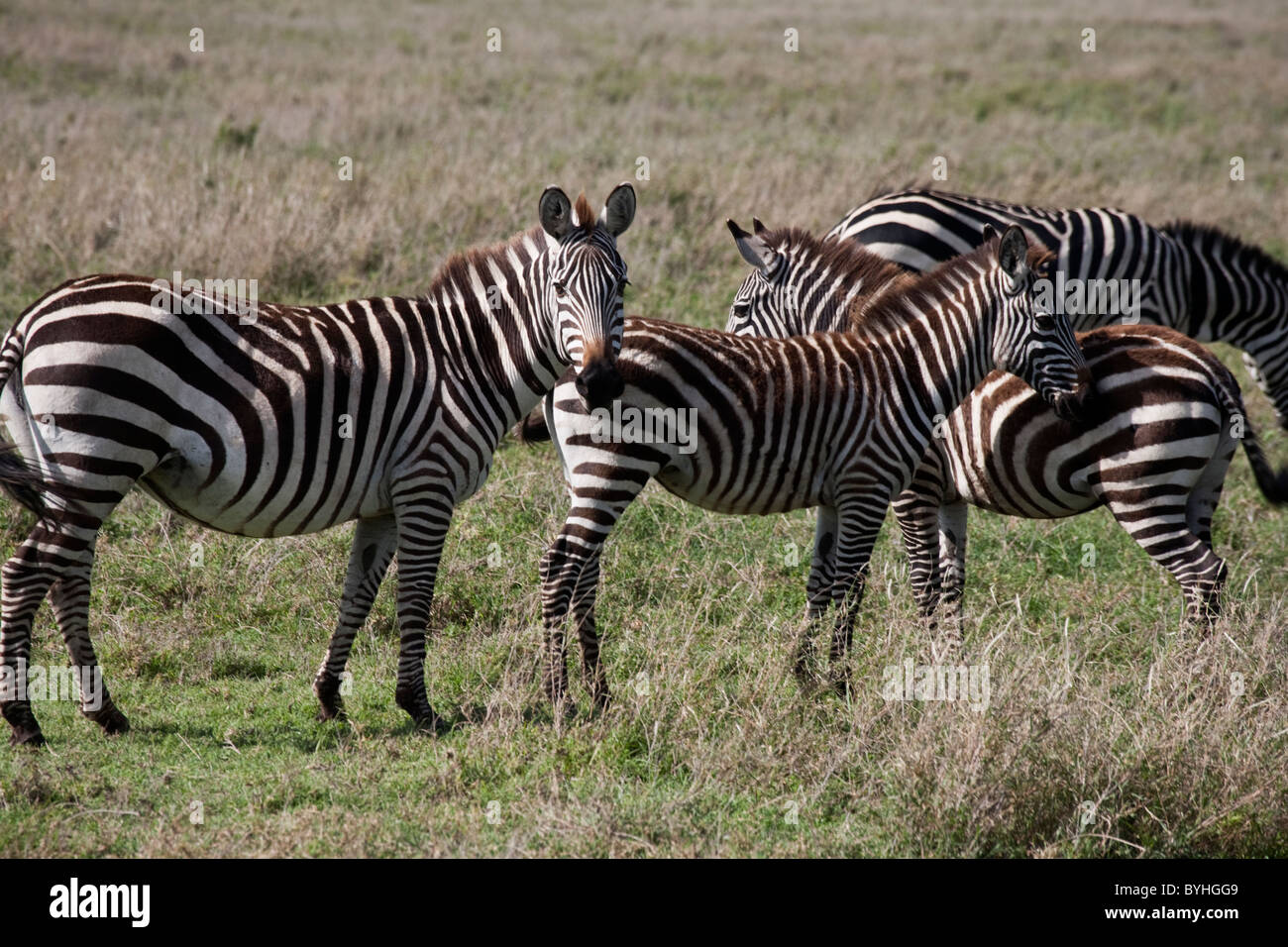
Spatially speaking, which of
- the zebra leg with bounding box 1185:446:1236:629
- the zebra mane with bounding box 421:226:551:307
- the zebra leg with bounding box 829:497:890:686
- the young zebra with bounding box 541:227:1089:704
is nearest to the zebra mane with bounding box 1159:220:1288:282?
the zebra leg with bounding box 1185:446:1236:629

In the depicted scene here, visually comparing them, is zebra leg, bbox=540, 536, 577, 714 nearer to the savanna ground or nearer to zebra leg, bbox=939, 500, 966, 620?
the savanna ground

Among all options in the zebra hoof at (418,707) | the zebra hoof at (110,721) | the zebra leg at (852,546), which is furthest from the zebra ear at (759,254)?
the zebra hoof at (110,721)

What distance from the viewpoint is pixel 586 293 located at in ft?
18.7

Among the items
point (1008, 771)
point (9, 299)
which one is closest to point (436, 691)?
point (1008, 771)

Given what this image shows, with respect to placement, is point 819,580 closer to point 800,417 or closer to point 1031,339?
point 800,417

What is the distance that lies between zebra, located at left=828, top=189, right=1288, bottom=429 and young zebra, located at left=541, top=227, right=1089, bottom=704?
377cm

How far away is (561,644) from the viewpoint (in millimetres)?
6094

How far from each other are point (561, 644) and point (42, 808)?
2341mm

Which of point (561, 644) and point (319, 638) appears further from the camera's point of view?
point (319, 638)

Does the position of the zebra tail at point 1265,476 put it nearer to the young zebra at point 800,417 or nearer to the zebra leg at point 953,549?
the young zebra at point 800,417

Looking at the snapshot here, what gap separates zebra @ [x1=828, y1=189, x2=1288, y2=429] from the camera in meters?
10.4
